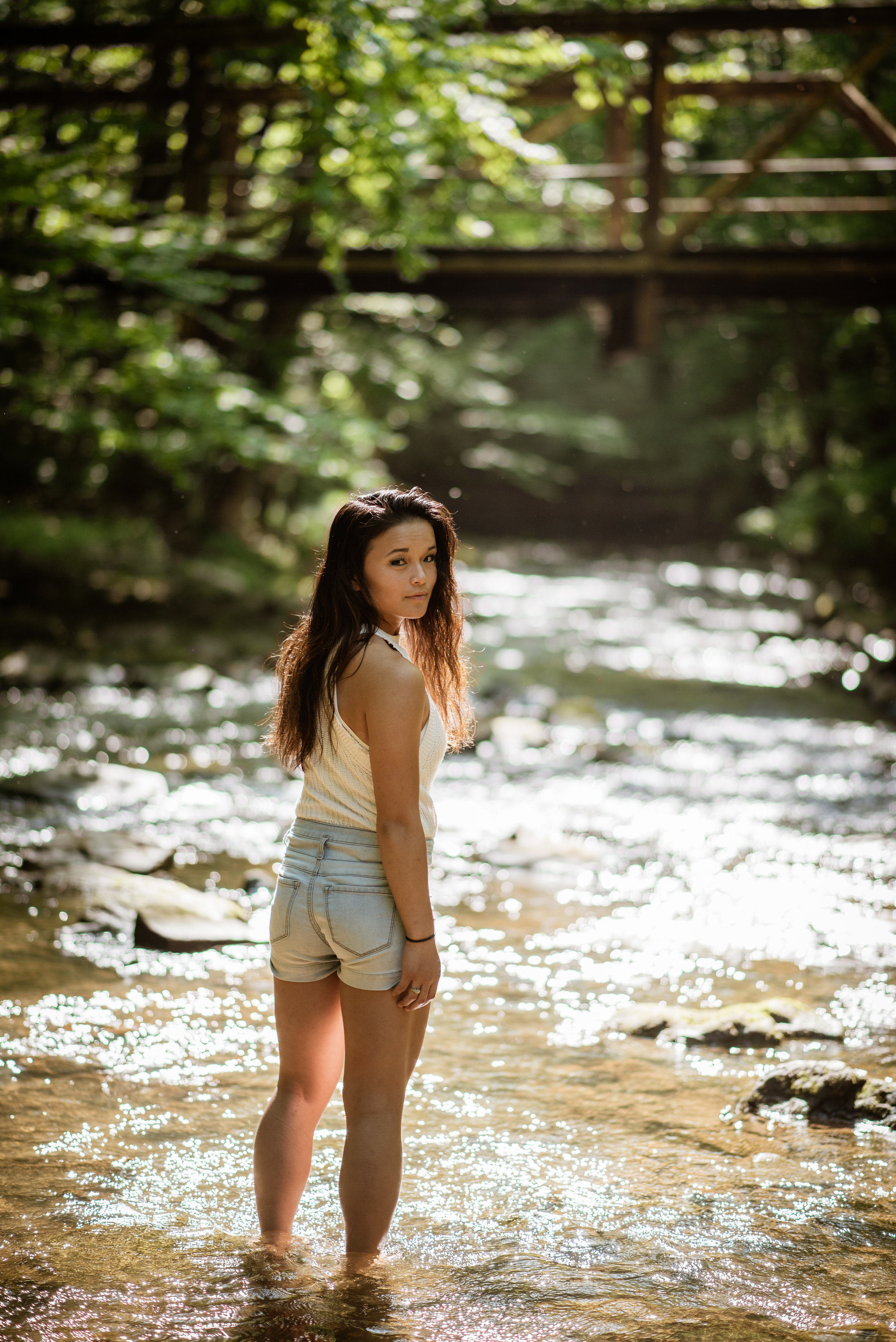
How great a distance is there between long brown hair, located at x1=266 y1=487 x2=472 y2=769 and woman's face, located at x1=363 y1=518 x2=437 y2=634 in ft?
0.05

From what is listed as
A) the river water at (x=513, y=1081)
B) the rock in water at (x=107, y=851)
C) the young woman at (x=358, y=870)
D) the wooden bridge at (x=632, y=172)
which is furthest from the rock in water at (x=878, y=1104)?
the wooden bridge at (x=632, y=172)

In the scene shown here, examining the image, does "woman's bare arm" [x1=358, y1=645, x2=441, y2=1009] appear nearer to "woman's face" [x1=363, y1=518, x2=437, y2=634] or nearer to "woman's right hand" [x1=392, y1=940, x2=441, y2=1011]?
"woman's right hand" [x1=392, y1=940, x2=441, y2=1011]

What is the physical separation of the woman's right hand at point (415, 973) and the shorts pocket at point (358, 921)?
0.06 meters

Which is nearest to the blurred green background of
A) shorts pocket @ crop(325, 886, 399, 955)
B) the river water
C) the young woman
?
the river water

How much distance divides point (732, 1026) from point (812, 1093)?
0.59 metres

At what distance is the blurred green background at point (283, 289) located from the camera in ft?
29.8

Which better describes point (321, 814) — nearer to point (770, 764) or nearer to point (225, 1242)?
point (225, 1242)

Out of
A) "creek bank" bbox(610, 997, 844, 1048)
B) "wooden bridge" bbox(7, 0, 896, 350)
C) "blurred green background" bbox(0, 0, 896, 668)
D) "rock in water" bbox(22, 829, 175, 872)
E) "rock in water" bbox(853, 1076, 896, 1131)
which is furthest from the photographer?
"wooden bridge" bbox(7, 0, 896, 350)

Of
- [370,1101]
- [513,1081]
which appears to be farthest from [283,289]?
[370,1101]

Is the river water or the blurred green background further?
the blurred green background

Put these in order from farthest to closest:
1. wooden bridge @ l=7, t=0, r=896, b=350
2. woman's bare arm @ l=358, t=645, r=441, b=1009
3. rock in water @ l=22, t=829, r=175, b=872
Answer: wooden bridge @ l=7, t=0, r=896, b=350
rock in water @ l=22, t=829, r=175, b=872
woman's bare arm @ l=358, t=645, r=441, b=1009

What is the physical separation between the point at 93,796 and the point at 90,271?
6.50m

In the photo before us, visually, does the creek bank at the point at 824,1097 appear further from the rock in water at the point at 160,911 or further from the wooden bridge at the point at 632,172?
the wooden bridge at the point at 632,172

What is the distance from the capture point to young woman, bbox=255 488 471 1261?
2.58 m
